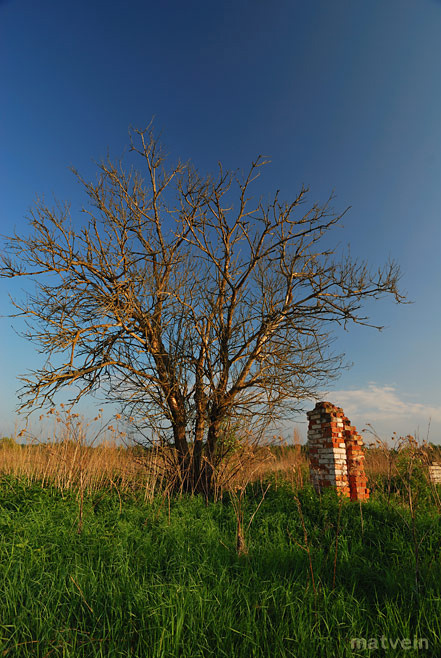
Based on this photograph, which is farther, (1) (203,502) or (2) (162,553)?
(1) (203,502)

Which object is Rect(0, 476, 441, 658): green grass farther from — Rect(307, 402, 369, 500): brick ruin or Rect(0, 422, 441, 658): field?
Rect(307, 402, 369, 500): brick ruin

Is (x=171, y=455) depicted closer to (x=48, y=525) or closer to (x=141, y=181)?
(x=48, y=525)

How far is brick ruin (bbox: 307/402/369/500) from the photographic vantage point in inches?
368

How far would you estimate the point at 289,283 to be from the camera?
416 inches

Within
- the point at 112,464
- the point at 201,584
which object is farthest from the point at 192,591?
the point at 112,464

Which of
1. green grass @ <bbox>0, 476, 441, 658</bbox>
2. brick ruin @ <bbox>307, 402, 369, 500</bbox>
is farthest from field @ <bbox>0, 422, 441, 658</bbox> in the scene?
brick ruin @ <bbox>307, 402, 369, 500</bbox>

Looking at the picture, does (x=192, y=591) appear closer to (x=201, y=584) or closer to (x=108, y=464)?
(x=201, y=584)

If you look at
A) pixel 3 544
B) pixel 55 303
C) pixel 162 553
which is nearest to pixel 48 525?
pixel 3 544

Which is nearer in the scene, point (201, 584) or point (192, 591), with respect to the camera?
point (192, 591)

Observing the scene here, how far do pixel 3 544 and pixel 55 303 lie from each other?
228 inches

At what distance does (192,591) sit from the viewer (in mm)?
3826

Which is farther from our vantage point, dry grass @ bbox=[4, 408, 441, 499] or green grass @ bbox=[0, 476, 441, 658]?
dry grass @ bbox=[4, 408, 441, 499]

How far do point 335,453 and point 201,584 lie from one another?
617 centimetres

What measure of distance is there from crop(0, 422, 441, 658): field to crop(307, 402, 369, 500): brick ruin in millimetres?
1639
